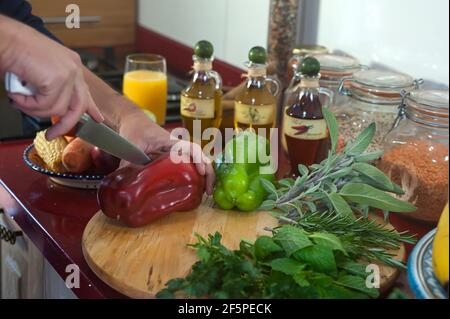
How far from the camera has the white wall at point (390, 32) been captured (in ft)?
4.50

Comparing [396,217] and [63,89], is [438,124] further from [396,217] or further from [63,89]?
[63,89]

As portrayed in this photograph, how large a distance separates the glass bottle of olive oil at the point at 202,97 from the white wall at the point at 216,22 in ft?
1.53

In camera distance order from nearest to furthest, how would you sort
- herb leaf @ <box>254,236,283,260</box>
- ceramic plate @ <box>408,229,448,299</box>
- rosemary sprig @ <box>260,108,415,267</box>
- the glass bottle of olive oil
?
ceramic plate @ <box>408,229,448,299</box>
herb leaf @ <box>254,236,283,260</box>
rosemary sprig @ <box>260,108,415,267</box>
the glass bottle of olive oil

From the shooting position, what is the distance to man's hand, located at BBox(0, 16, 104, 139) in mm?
874

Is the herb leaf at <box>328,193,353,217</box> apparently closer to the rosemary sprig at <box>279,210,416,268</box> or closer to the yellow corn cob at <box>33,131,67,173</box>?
the rosemary sprig at <box>279,210,416,268</box>

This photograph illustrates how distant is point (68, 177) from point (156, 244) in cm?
27

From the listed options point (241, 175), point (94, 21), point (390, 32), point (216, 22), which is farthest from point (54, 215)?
point (94, 21)

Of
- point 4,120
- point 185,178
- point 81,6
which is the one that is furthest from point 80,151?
point 81,6

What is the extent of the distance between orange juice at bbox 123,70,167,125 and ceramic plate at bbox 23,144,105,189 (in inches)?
16.0

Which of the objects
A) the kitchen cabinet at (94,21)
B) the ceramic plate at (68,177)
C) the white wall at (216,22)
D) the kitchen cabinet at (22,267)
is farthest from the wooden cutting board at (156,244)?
the kitchen cabinet at (94,21)

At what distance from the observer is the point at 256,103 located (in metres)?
1.37

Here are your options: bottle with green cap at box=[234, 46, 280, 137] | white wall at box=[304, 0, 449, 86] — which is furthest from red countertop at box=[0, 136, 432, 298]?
white wall at box=[304, 0, 449, 86]

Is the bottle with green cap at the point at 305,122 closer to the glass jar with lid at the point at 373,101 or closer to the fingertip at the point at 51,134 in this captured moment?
the glass jar with lid at the point at 373,101

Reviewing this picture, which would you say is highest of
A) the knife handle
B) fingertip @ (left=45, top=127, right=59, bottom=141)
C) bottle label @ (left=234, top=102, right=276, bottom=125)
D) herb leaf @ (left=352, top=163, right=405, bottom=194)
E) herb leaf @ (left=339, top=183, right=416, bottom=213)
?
the knife handle
